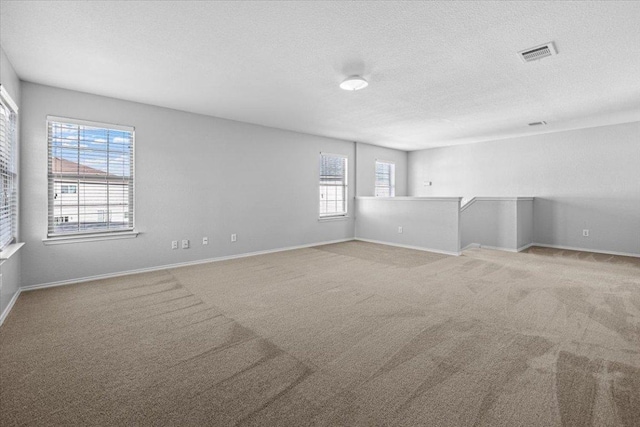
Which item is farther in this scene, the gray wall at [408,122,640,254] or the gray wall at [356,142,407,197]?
the gray wall at [356,142,407,197]

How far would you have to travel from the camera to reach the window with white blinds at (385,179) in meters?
8.49

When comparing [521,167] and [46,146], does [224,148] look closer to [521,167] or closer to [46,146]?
[46,146]

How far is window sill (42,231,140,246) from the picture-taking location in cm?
379

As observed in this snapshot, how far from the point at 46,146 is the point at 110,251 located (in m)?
1.54

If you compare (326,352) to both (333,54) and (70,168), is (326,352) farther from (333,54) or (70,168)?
(70,168)

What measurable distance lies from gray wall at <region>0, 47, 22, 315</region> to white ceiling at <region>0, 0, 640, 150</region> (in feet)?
0.44

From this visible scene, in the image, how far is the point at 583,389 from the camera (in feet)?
5.73

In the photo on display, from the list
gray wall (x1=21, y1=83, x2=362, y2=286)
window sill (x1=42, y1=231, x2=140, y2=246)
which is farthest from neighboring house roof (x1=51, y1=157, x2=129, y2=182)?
window sill (x1=42, y1=231, x2=140, y2=246)

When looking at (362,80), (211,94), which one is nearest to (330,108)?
(362,80)

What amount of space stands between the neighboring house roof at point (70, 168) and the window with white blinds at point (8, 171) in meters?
0.43

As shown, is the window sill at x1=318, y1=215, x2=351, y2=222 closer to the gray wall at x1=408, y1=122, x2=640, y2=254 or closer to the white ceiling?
the white ceiling

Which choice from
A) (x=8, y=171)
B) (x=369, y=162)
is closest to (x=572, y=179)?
(x=369, y=162)

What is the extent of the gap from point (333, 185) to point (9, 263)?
5.62m

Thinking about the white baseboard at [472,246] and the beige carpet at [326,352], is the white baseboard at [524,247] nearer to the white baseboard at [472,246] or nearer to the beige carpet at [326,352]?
the white baseboard at [472,246]
